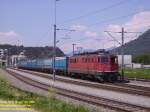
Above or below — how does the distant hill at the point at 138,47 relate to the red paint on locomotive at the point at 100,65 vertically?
above

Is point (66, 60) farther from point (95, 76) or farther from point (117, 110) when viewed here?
point (117, 110)

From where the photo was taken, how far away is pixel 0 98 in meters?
22.7

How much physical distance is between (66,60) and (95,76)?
15785mm

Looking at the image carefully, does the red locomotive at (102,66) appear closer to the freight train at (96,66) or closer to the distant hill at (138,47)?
the freight train at (96,66)

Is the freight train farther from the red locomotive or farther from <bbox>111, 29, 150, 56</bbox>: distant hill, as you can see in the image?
<bbox>111, 29, 150, 56</bbox>: distant hill

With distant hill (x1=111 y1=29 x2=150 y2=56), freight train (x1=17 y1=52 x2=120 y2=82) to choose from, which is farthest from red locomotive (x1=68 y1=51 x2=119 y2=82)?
distant hill (x1=111 y1=29 x2=150 y2=56)

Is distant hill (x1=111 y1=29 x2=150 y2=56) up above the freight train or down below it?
above

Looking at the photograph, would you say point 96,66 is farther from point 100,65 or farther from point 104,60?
point 104,60

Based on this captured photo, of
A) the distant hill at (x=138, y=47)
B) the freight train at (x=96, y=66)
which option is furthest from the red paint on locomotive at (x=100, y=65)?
the distant hill at (x=138, y=47)

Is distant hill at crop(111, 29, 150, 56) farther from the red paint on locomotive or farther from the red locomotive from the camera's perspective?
the red locomotive

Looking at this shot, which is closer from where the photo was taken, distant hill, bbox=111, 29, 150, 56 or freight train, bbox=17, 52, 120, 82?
freight train, bbox=17, 52, 120, 82

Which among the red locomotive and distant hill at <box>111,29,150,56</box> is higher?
distant hill at <box>111,29,150,56</box>

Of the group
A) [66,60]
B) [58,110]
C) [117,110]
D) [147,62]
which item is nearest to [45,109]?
[58,110]

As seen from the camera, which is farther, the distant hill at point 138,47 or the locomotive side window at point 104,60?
the distant hill at point 138,47
